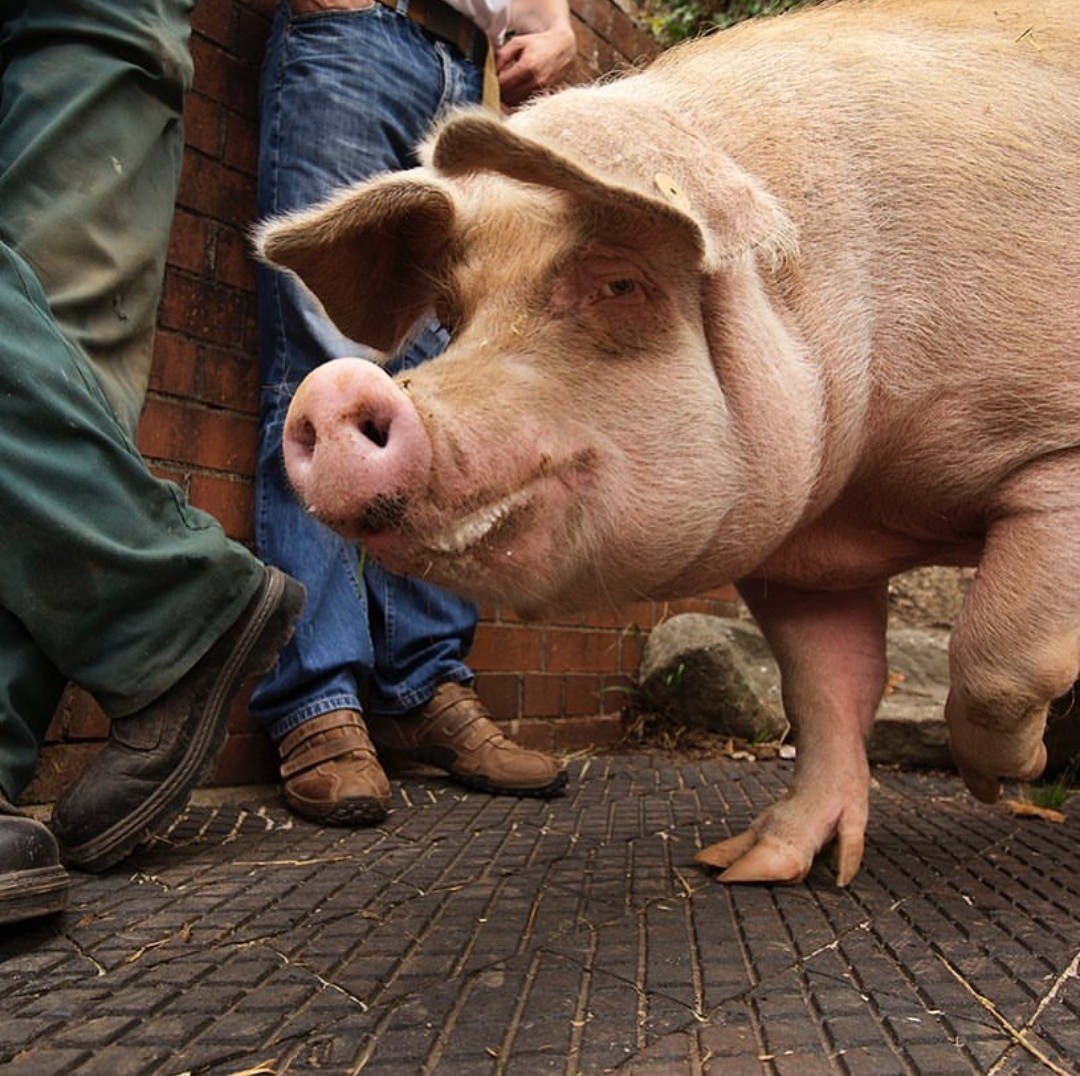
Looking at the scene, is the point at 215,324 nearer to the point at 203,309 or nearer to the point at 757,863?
the point at 203,309

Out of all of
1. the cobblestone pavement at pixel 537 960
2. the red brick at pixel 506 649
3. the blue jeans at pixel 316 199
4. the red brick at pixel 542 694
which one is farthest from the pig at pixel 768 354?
the red brick at pixel 542 694

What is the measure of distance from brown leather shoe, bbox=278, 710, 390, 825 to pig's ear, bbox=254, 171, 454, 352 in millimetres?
1034

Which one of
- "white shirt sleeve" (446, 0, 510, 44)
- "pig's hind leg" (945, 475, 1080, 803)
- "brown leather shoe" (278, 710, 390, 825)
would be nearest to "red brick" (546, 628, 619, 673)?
"brown leather shoe" (278, 710, 390, 825)

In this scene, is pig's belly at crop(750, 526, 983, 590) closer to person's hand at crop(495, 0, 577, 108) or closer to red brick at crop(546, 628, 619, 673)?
person's hand at crop(495, 0, 577, 108)

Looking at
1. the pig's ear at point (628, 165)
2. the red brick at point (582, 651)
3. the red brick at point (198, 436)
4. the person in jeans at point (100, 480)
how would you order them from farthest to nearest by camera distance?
the red brick at point (582, 651) < the red brick at point (198, 436) < the person in jeans at point (100, 480) < the pig's ear at point (628, 165)

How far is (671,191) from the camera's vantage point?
1.47 meters

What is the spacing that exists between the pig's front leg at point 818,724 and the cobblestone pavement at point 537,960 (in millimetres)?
62

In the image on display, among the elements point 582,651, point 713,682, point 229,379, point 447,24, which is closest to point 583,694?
point 582,651

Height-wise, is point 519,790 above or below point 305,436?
below

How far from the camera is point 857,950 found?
1673mm

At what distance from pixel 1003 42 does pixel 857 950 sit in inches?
57.0

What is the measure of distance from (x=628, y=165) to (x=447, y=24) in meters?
1.81

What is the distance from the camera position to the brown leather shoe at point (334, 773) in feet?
8.54

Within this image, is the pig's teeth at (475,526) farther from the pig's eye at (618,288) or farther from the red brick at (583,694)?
the red brick at (583,694)
